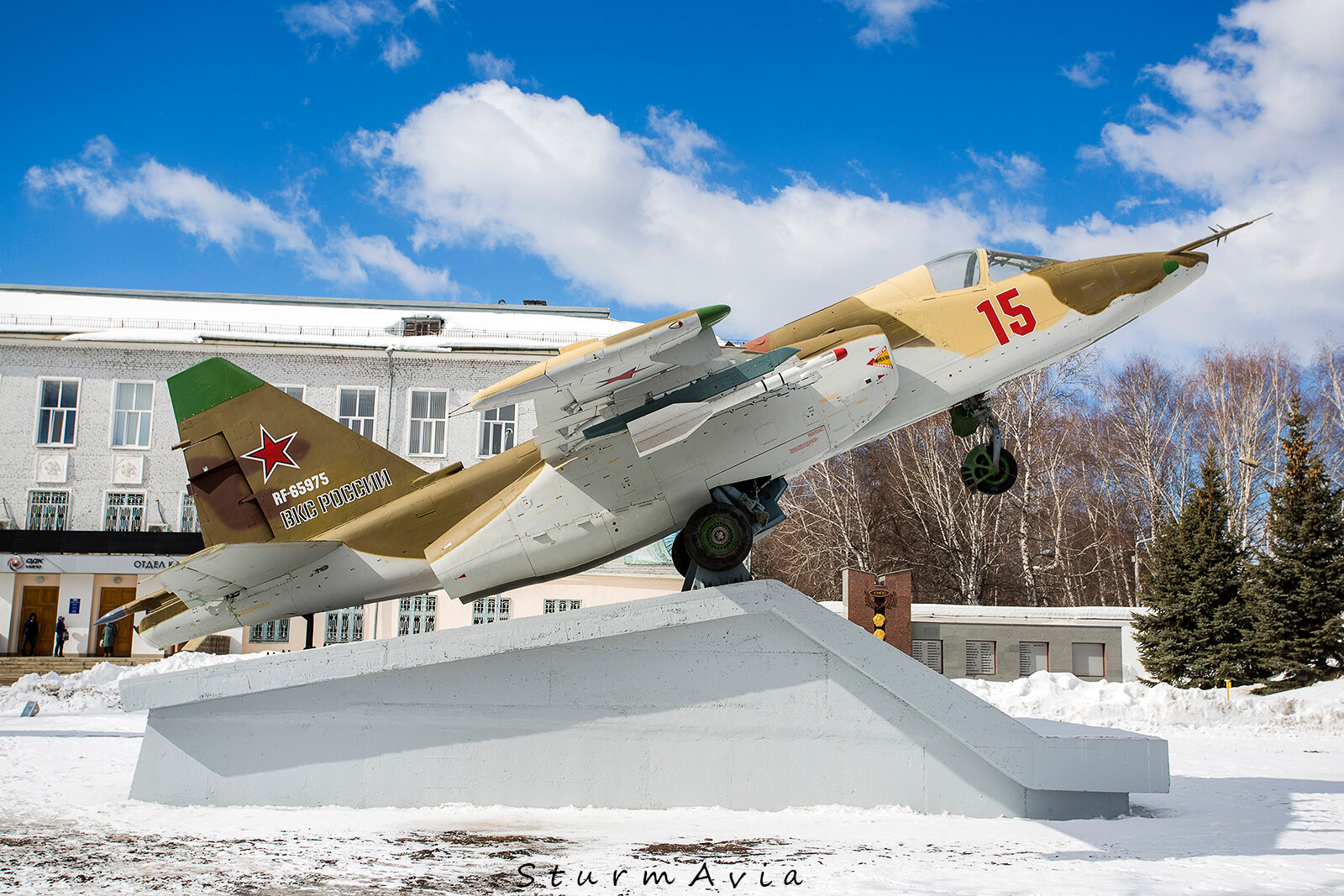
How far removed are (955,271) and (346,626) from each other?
1980 centimetres

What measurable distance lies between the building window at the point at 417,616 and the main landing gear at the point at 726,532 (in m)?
16.6

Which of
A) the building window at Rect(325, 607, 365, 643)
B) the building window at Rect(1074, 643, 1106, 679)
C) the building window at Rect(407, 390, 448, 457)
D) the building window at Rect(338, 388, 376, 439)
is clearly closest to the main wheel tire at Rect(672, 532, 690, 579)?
the building window at Rect(325, 607, 365, 643)

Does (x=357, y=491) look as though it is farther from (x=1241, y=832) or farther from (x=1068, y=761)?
(x=1241, y=832)

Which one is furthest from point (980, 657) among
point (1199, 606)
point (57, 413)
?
point (57, 413)

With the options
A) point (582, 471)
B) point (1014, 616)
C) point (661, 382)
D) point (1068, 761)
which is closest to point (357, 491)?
point (582, 471)

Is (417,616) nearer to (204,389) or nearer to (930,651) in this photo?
(930,651)

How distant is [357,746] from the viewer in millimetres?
7777

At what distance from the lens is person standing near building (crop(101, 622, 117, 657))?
2569cm

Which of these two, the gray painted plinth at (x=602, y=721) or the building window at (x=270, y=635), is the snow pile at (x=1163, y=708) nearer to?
the gray painted plinth at (x=602, y=721)

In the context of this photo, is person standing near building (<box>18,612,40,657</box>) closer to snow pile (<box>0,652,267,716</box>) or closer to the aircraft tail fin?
snow pile (<box>0,652,267,716</box>)

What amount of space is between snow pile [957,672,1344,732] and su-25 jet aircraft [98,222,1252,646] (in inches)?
305

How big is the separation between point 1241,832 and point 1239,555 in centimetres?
1775

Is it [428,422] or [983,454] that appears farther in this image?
[428,422]

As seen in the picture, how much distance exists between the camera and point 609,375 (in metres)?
7.57
